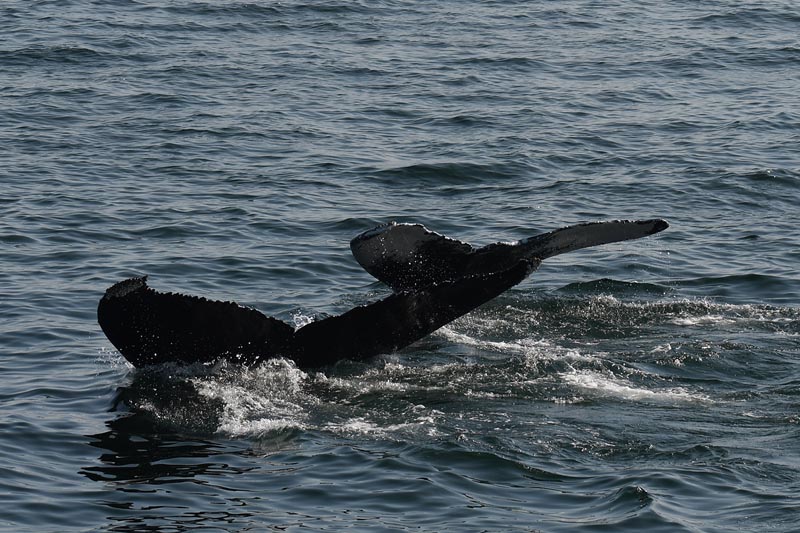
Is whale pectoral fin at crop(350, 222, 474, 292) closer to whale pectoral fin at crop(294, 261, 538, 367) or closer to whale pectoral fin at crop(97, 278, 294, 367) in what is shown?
whale pectoral fin at crop(294, 261, 538, 367)

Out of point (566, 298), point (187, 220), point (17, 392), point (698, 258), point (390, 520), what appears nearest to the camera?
point (390, 520)

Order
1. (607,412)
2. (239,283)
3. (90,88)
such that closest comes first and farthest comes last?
(607,412), (239,283), (90,88)

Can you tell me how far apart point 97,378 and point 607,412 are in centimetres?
435

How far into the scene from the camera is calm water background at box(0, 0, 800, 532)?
10.0 meters

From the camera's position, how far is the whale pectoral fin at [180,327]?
35.3 feet

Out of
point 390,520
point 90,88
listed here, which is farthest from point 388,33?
point 390,520

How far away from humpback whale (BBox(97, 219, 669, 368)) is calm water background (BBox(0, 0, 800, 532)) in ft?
0.93

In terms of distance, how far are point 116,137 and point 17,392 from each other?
11.5 m

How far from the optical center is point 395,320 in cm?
1170

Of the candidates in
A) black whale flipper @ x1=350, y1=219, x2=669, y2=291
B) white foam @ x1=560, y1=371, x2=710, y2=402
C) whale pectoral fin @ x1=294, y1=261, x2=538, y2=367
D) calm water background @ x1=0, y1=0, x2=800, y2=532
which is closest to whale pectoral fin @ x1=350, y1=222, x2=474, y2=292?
black whale flipper @ x1=350, y1=219, x2=669, y2=291

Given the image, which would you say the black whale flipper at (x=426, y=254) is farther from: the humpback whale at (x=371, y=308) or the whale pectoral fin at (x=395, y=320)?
the whale pectoral fin at (x=395, y=320)

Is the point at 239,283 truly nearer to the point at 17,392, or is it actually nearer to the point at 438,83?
the point at 17,392

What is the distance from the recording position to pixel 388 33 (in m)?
32.9

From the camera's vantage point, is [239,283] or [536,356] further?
[239,283]
